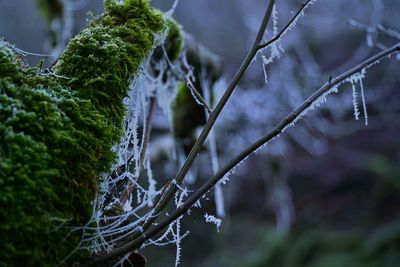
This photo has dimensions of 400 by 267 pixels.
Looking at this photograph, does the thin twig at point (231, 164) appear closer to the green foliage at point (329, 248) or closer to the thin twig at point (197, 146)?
the thin twig at point (197, 146)

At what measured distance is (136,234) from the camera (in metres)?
1.08

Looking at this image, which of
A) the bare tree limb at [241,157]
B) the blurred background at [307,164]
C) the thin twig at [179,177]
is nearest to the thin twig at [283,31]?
the thin twig at [179,177]

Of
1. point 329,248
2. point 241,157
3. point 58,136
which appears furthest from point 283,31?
point 329,248

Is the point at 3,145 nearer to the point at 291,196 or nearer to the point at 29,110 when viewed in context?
the point at 29,110

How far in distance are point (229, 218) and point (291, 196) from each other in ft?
4.36

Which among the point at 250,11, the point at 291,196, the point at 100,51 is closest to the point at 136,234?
the point at 100,51

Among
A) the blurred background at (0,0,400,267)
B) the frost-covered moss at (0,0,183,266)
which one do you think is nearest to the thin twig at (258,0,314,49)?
the frost-covered moss at (0,0,183,266)

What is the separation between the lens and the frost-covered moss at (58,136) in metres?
0.87

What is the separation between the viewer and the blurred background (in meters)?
5.49

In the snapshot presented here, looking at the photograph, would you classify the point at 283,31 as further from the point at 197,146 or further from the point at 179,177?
the point at 179,177

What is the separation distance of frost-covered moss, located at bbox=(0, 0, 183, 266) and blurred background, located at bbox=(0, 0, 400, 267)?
1.82m

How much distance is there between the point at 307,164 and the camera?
28.6ft

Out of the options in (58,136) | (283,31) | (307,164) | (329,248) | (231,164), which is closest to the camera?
(58,136)

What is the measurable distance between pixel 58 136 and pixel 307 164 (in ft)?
26.9
